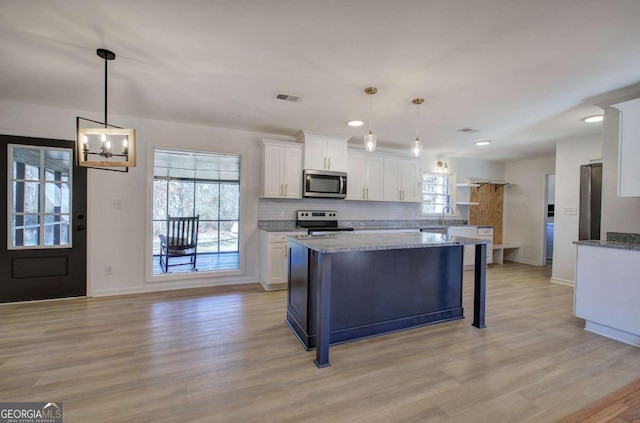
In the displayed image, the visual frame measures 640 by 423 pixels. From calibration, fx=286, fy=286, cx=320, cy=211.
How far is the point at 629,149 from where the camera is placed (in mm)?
2557

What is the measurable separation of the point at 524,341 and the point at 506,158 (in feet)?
16.3

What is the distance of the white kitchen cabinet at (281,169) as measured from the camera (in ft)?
14.0

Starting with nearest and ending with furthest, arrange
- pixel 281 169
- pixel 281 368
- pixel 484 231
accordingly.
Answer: pixel 281 368 < pixel 281 169 < pixel 484 231

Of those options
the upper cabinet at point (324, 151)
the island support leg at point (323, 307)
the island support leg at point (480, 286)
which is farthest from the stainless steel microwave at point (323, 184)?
the island support leg at point (323, 307)

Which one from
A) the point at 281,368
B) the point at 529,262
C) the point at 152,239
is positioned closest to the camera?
the point at 281,368

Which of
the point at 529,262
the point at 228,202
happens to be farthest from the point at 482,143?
the point at 228,202

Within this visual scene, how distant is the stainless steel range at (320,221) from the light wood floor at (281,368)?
176 centimetres

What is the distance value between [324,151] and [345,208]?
117 cm

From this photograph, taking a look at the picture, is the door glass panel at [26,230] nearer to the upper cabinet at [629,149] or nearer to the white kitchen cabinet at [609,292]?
the white kitchen cabinet at [609,292]

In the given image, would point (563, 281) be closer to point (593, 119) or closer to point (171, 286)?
point (593, 119)

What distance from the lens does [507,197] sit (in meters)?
6.78

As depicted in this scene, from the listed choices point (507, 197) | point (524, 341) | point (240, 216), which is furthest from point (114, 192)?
point (507, 197)

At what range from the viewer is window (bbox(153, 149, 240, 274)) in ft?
20.7

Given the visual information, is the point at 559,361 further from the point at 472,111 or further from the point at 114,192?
the point at 114,192
